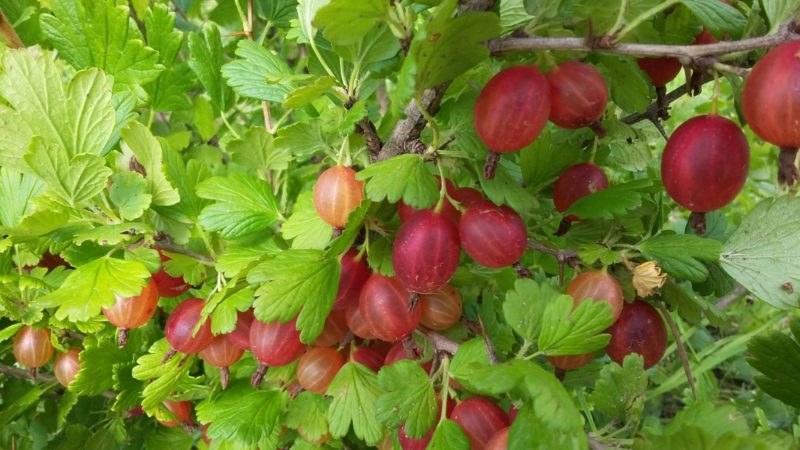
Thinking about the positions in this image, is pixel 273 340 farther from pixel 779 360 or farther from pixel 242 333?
pixel 779 360

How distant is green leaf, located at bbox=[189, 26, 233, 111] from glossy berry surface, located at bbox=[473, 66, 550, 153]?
0.49 meters

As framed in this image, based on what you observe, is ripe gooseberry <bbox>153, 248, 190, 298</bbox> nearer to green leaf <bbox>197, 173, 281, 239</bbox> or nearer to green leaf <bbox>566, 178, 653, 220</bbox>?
green leaf <bbox>197, 173, 281, 239</bbox>

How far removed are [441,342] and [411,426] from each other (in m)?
0.13

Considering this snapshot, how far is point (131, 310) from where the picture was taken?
71 centimetres

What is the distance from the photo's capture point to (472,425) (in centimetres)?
59

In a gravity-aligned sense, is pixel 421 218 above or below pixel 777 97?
below

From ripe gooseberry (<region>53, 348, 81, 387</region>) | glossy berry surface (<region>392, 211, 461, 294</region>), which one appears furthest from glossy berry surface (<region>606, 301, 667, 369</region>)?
ripe gooseberry (<region>53, 348, 81, 387</region>)

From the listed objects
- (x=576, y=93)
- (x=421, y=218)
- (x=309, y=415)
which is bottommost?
(x=309, y=415)

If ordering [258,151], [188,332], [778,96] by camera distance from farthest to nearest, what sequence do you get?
[258,151]
[188,332]
[778,96]

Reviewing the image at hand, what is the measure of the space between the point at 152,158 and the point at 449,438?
0.48m

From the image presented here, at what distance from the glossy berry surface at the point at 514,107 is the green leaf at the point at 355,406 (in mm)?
351

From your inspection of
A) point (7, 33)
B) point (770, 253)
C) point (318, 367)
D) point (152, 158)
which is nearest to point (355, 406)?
point (318, 367)

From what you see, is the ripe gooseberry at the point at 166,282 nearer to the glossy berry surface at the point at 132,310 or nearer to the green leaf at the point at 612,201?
the glossy berry surface at the point at 132,310

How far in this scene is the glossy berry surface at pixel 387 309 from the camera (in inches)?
24.3
